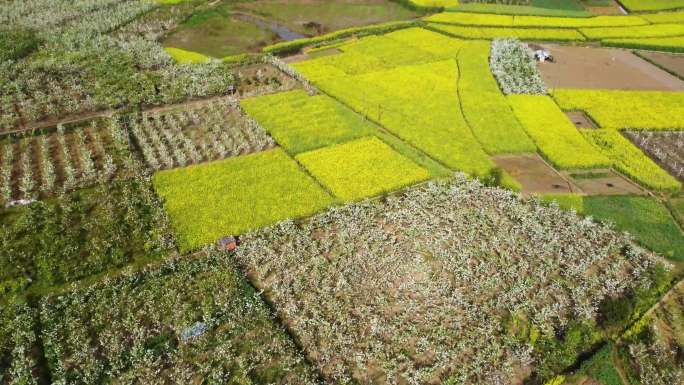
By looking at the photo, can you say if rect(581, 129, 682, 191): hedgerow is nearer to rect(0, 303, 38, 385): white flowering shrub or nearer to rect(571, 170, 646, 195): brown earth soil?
rect(571, 170, 646, 195): brown earth soil

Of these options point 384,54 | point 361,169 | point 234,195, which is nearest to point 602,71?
point 384,54

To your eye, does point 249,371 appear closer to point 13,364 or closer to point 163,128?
point 13,364

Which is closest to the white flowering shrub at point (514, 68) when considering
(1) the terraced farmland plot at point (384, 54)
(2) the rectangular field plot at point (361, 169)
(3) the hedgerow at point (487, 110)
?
(3) the hedgerow at point (487, 110)

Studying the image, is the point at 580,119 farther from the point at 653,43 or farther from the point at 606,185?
the point at 653,43

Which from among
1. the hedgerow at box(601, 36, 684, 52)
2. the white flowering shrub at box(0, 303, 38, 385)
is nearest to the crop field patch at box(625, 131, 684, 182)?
the hedgerow at box(601, 36, 684, 52)

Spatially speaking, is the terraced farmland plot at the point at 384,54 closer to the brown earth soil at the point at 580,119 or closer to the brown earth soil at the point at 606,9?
the brown earth soil at the point at 580,119

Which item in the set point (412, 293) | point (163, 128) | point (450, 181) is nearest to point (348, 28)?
point (163, 128)
